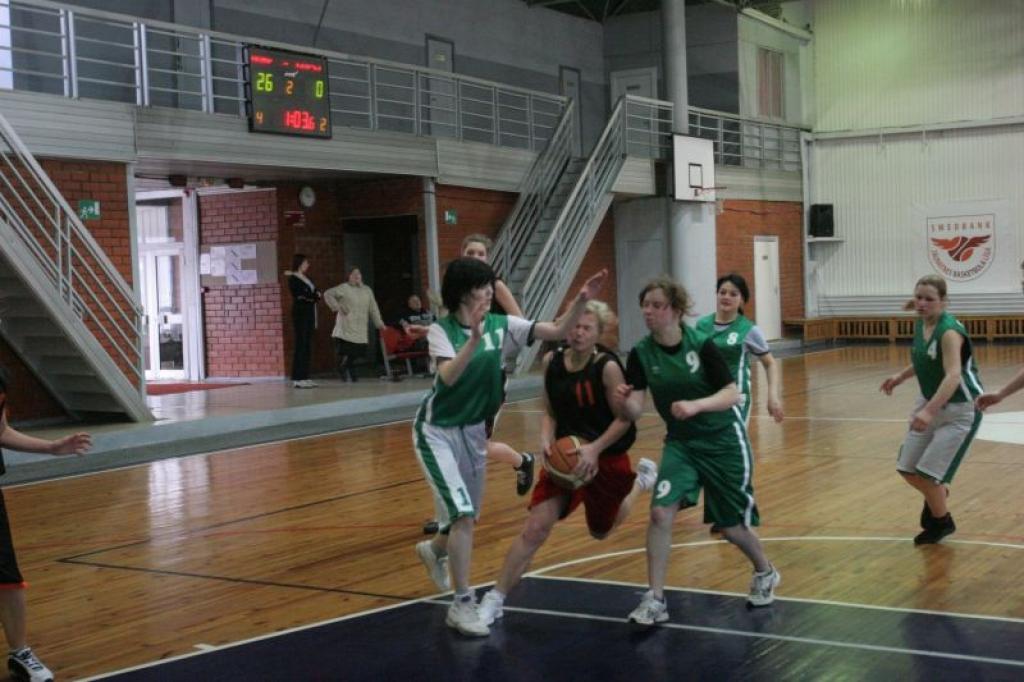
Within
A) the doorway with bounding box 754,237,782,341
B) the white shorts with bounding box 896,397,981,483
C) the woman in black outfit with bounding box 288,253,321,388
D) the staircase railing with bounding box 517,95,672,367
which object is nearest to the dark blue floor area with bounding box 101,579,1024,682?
the white shorts with bounding box 896,397,981,483

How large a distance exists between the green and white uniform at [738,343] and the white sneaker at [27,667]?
13.2 ft

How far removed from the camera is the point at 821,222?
1074 inches

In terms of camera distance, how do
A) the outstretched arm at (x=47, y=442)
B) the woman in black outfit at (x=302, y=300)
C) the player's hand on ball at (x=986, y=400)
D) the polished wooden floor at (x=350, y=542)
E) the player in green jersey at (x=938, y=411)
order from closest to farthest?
the outstretched arm at (x=47, y=442) → the polished wooden floor at (x=350, y=542) → the player's hand on ball at (x=986, y=400) → the player in green jersey at (x=938, y=411) → the woman in black outfit at (x=302, y=300)

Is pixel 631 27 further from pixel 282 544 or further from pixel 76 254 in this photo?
pixel 282 544

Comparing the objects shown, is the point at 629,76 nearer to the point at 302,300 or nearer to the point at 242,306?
the point at 242,306

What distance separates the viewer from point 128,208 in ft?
47.0

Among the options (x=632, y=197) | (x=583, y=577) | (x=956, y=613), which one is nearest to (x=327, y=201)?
(x=632, y=197)

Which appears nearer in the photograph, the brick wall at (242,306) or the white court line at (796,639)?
the white court line at (796,639)

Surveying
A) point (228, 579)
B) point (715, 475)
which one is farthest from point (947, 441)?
point (228, 579)

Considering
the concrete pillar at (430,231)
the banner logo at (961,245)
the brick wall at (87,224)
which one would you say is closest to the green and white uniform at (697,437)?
the brick wall at (87,224)

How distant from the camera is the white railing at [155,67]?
13.8m

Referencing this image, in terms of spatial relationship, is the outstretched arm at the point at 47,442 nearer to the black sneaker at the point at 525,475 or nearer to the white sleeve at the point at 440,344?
the white sleeve at the point at 440,344

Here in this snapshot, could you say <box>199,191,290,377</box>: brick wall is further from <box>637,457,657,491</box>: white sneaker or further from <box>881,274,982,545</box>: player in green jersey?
<box>637,457,657,491</box>: white sneaker

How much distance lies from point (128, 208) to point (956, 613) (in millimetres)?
11165
